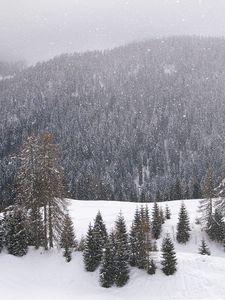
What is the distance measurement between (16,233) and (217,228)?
1020 inches

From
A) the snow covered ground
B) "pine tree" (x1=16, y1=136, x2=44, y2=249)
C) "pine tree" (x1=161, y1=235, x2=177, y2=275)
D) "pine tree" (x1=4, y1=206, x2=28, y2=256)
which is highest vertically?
"pine tree" (x1=16, y1=136, x2=44, y2=249)

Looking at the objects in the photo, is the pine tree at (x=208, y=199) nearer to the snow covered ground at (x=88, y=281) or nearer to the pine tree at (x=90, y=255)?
the snow covered ground at (x=88, y=281)

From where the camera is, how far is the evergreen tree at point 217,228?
50.8 metres

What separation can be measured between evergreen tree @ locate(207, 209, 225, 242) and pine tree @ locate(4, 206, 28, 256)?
2485cm

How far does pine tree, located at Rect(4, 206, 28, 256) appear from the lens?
115ft

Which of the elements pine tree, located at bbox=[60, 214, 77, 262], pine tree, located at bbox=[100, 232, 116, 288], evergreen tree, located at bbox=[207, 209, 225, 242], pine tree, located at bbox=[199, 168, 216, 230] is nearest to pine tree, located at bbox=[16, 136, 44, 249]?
pine tree, located at bbox=[60, 214, 77, 262]

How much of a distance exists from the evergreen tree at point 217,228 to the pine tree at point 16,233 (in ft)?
81.5

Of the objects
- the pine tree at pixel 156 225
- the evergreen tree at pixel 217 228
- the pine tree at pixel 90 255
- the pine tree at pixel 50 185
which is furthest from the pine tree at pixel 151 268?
the evergreen tree at pixel 217 228

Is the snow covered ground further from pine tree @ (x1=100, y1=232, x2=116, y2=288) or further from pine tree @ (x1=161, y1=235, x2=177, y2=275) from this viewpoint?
pine tree @ (x1=100, y1=232, x2=116, y2=288)

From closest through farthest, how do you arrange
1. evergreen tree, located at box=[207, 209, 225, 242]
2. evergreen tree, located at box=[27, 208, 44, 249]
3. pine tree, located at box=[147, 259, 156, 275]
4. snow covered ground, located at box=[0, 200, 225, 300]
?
snow covered ground, located at box=[0, 200, 225, 300], pine tree, located at box=[147, 259, 156, 275], evergreen tree, located at box=[27, 208, 44, 249], evergreen tree, located at box=[207, 209, 225, 242]

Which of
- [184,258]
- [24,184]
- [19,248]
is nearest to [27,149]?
[24,184]

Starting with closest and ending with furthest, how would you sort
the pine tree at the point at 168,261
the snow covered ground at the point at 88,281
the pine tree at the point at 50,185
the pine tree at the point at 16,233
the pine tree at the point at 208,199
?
the snow covered ground at the point at 88,281 < the pine tree at the point at 168,261 < the pine tree at the point at 16,233 < the pine tree at the point at 50,185 < the pine tree at the point at 208,199

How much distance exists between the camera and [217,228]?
2009 inches

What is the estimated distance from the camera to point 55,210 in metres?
36.4
